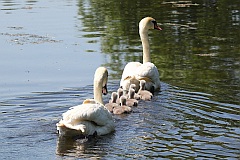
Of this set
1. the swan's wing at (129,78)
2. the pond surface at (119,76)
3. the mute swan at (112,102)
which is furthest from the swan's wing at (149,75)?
the mute swan at (112,102)

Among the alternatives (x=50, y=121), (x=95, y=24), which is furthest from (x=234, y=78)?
(x=95, y=24)

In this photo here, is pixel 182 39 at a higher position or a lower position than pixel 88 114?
lower

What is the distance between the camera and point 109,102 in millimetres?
14664

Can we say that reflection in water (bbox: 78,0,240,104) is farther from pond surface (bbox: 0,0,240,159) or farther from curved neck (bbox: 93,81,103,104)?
curved neck (bbox: 93,81,103,104)

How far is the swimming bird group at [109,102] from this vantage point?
11930 millimetres

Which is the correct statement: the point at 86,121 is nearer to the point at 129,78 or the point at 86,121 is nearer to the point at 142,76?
the point at 129,78

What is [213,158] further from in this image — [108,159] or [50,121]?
[50,121]

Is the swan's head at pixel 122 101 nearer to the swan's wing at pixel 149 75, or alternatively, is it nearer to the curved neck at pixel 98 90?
the curved neck at pixel 98 90

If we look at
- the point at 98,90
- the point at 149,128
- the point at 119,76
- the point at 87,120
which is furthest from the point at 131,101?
the point at 119,76

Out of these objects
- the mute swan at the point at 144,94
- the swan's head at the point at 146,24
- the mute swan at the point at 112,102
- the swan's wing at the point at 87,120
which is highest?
the swan's head at the point at 146,24

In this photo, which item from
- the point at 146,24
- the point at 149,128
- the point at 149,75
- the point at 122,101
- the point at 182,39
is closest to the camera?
the point at 149,128

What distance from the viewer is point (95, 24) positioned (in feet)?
93.1

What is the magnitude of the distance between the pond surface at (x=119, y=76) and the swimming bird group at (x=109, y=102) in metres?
0.21

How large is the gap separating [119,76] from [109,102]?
3204mm
